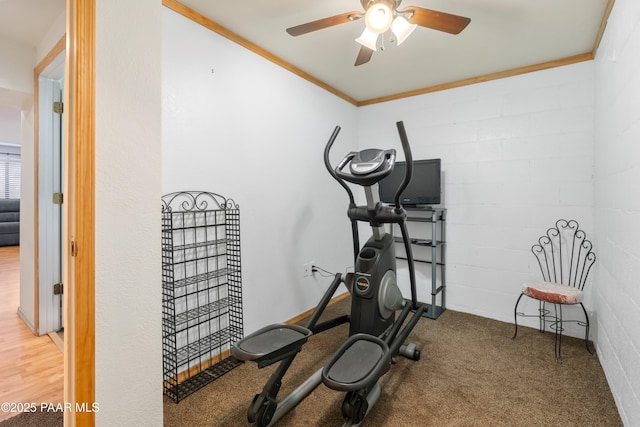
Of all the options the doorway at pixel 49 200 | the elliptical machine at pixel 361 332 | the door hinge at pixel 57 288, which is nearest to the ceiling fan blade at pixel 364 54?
the elliptical machine at pixel 361 332

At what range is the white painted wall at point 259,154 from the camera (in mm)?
2025

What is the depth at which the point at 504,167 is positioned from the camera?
3.00 m

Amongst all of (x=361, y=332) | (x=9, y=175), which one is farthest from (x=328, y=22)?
(x=9, y=175)

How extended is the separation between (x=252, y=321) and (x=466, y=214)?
7.84 feet

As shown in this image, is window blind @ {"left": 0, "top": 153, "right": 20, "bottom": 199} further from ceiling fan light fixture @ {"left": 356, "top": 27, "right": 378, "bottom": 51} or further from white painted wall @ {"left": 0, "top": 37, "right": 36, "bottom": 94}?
ceiling fan light fixture @ {"left": 356, "top": 27, "right": 378, "bottom": 51}

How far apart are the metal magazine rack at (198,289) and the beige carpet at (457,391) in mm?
195

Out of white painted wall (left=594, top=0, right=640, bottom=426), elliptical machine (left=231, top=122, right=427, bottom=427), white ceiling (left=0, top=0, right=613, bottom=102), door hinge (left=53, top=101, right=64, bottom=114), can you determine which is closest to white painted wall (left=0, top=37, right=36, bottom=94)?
white ceiling (left=0, top=0, right=613, bottom=102)

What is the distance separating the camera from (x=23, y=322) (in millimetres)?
2824

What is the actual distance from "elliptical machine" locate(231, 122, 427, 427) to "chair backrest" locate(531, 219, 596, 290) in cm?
148

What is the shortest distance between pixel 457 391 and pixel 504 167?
2146 millimetres

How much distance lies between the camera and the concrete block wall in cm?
269

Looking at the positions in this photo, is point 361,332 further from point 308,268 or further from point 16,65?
point 16,65

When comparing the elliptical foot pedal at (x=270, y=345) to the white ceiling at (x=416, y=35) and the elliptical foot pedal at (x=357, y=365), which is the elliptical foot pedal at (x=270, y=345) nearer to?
the elliptical foot pedal at (x=357, y=365)

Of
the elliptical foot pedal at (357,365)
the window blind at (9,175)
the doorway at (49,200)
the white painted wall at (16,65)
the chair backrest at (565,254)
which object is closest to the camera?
the elliptical foot pedal at (357,365)
